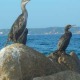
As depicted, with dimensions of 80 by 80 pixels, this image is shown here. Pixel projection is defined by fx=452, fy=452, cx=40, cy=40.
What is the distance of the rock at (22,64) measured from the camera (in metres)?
13.8

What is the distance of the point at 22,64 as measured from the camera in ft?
45.9

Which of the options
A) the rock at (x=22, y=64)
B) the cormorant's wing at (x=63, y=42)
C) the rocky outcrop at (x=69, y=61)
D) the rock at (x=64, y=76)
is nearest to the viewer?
the rock at (x=64, y=76)

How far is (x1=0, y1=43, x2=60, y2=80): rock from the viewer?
1381 centimetres

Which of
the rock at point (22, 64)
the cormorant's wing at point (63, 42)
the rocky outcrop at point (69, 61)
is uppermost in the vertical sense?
the rock at point (22, 64)

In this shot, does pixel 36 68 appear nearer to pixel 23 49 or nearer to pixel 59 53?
pixel 23 49

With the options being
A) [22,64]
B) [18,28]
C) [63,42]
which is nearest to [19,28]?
[18,28]

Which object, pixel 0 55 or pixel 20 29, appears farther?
pixel 20 29

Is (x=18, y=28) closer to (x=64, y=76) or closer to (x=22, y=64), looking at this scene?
(x=22, y=64)

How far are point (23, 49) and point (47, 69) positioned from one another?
99 cm

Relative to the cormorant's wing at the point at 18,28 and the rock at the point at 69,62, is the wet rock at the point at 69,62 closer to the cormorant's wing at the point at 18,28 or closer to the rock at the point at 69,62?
the rock at the point at 69,62

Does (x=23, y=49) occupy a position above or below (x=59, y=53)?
above

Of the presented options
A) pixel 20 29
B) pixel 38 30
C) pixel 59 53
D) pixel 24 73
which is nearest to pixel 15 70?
pixel 24 73

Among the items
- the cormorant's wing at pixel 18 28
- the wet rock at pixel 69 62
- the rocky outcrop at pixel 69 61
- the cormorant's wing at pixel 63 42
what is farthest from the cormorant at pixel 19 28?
the cormorant's wing at pixel 63 42

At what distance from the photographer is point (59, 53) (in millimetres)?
18500
